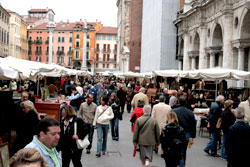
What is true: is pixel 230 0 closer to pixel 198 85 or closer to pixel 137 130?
Answer: pixel 198 85

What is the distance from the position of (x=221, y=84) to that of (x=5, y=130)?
45.6 ft

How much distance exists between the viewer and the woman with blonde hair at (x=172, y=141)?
20.7ft

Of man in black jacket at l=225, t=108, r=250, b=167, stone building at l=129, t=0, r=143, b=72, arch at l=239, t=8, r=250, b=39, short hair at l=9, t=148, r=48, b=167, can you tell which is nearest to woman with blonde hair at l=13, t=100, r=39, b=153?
man in black jacket at l=225, t=108, r=250, b=167

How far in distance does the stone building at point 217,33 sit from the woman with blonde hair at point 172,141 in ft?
44.0

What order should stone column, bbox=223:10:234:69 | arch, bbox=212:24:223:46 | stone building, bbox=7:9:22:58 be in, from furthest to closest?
stone building, bbox=7:9:22:58, arch, bbox=212:24:223:46, stone column, bbox=223:10:234:69

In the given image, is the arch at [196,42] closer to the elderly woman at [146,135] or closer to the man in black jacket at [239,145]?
the elderly woman at [146,135]

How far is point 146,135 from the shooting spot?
7.03 m

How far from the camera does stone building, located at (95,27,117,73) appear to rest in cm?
10475

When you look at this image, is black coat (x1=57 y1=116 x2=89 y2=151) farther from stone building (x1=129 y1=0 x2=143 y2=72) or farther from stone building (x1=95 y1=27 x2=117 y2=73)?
stone building (x1=95 y1=27 x2=117 y2=73)

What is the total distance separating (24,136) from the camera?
6.36m

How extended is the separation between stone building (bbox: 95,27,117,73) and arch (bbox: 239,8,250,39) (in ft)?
285

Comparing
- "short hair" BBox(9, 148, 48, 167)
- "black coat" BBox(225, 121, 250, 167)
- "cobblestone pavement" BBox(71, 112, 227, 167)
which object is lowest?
"cobblestone pavement" BBox(71, 112, 227, 167)

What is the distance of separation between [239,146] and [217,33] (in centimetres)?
1869

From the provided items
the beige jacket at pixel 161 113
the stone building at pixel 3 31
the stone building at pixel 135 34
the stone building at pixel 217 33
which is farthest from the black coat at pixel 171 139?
the stone building at pixel 3 31
